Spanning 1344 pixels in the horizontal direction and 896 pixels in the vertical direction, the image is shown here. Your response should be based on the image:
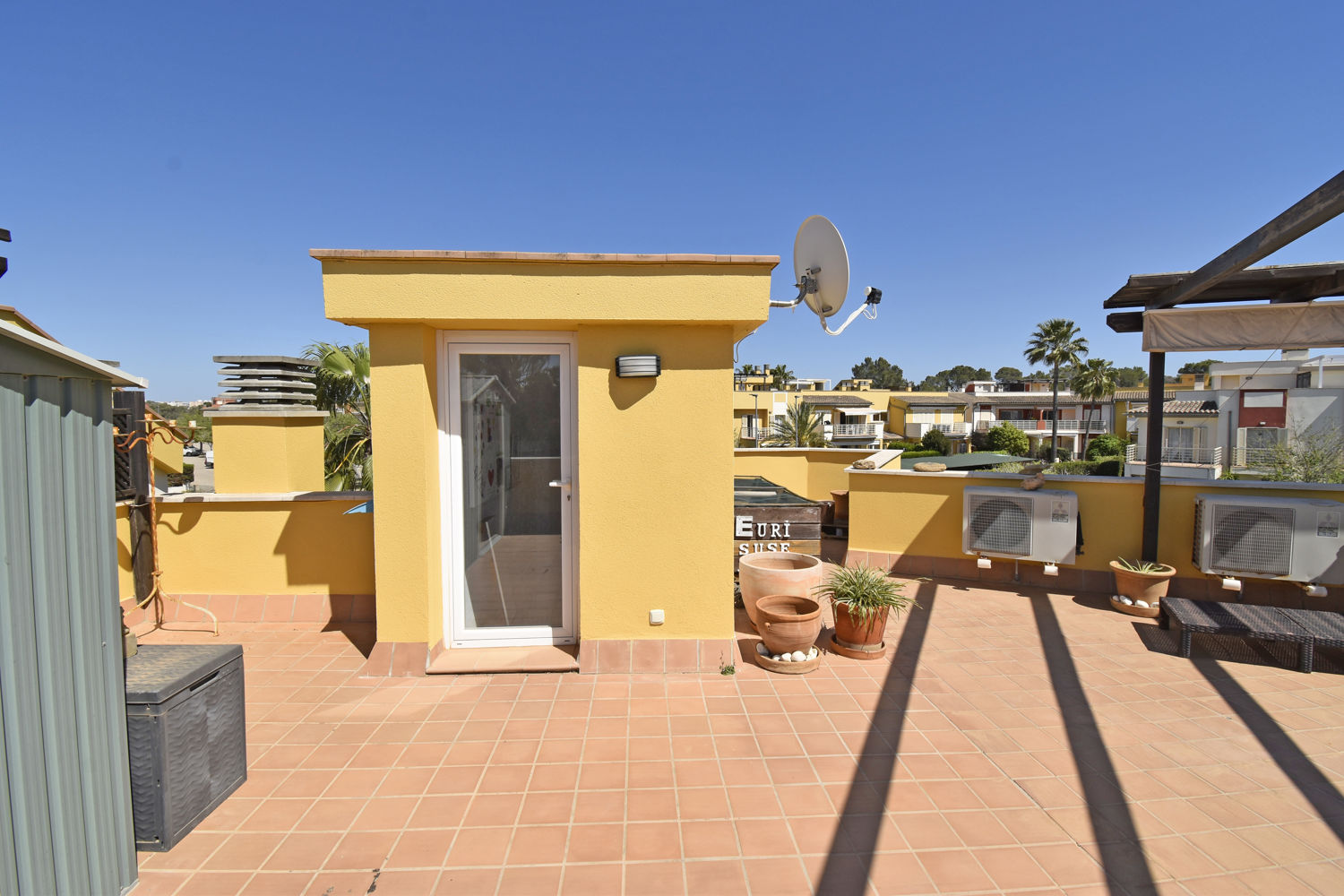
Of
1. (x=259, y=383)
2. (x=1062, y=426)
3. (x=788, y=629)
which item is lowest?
(x=788, y=629)

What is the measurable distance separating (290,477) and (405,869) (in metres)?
3.98

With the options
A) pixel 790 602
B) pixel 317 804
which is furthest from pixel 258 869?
pixel 790 602

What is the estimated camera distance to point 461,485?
4250 millimetres

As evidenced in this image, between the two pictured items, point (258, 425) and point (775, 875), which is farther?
point (258, 425)

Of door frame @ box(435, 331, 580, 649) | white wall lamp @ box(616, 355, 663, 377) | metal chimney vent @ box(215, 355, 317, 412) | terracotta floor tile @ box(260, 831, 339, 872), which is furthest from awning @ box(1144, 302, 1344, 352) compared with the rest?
metal chimney vent @ box(215, 355, 317, 412)

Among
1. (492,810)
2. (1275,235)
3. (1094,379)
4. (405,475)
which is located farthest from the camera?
(1094,379)

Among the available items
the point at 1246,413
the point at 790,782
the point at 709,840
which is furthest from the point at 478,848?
the point at 1246,413

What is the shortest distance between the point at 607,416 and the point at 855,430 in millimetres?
42723

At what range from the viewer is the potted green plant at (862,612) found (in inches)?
172

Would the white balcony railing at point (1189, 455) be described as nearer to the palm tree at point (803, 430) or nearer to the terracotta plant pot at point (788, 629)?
the palm tree at point (803, 430)

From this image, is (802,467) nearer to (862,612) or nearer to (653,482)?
(862,612)

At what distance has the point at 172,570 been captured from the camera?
5039 mm

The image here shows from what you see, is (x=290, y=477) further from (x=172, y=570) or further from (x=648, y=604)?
(x=648, y=604)

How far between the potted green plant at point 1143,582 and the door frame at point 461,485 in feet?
16.5
